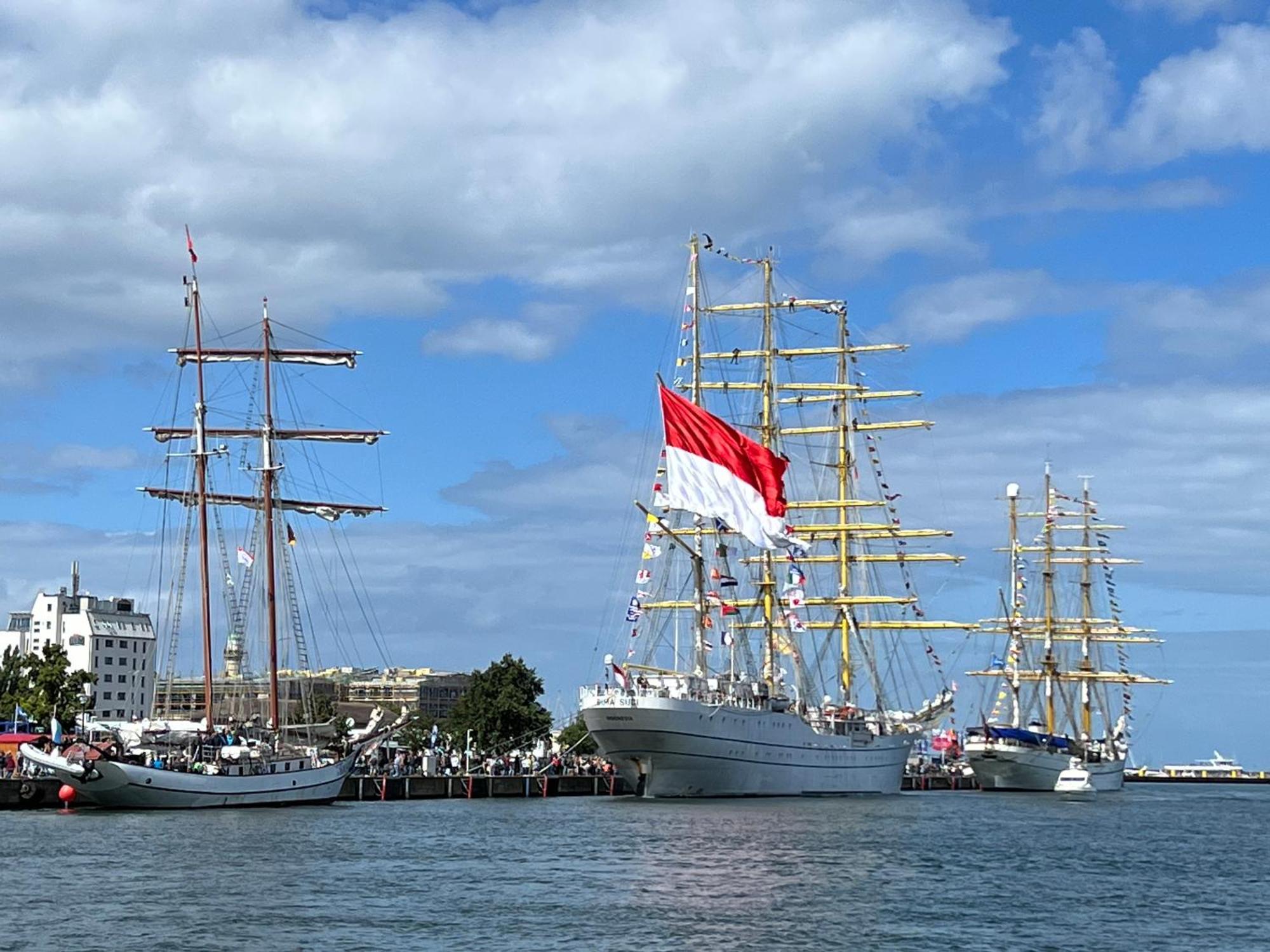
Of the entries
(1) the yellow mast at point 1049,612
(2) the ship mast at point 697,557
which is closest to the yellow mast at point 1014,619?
(1) the yellow mast at point 1049,612

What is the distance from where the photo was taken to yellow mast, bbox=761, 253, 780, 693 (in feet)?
377

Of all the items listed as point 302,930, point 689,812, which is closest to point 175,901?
point 302,930

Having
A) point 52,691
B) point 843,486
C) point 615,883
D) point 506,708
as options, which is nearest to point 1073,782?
point 843,486

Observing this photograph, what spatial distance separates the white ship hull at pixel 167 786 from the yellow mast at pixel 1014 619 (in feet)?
232

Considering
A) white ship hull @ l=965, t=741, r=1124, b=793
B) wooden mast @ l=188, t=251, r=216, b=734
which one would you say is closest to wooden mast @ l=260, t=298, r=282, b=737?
wooden mast @ l=188, t=251, r=216, b=734

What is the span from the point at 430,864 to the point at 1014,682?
90331mm

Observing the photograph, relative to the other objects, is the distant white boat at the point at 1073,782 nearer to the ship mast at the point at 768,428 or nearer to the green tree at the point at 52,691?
the ship mast at the point at 768,428

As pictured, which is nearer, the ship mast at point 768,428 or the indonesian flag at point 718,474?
the indonesian flag at point 718,474

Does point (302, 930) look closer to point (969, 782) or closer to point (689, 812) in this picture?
point (689, 812)

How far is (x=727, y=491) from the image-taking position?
101500 millimetres

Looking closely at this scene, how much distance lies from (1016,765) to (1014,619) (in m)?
12.8

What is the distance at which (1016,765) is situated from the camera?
136 m

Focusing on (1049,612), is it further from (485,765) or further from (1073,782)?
(485,765)

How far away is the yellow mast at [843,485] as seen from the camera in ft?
433
